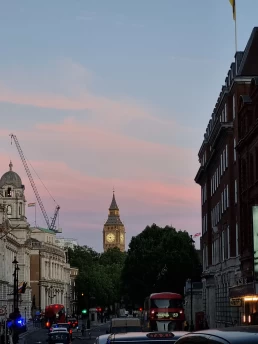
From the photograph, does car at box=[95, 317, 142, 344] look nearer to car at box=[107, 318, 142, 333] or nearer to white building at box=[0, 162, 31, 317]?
car at box=[107, 318, 142, 333]

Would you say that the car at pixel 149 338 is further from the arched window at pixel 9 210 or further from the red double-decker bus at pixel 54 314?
the arched window at pixel 9 210

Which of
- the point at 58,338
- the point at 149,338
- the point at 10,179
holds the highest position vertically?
the point at 10,179

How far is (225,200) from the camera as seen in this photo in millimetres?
67562

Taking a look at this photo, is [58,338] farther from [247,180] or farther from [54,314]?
[54,314]

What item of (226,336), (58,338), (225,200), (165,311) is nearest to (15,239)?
(165,311)

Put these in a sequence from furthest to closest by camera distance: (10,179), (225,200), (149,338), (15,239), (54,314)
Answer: (10,179) → (15,239) → (54,314) → (225,200) → (149,338)

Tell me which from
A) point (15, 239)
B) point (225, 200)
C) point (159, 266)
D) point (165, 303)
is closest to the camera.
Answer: point (165, 303)

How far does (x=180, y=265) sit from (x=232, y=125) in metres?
54.6

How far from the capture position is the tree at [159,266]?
4569 inches

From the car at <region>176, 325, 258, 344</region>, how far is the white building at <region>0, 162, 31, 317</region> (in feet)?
466

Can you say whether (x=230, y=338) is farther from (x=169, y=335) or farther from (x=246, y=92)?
(x=246, y=92)

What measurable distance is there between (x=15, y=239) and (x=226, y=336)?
529ft

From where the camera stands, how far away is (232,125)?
2554 inches

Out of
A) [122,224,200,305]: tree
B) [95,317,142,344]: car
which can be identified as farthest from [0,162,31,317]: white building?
[95,317,142,344]: car
